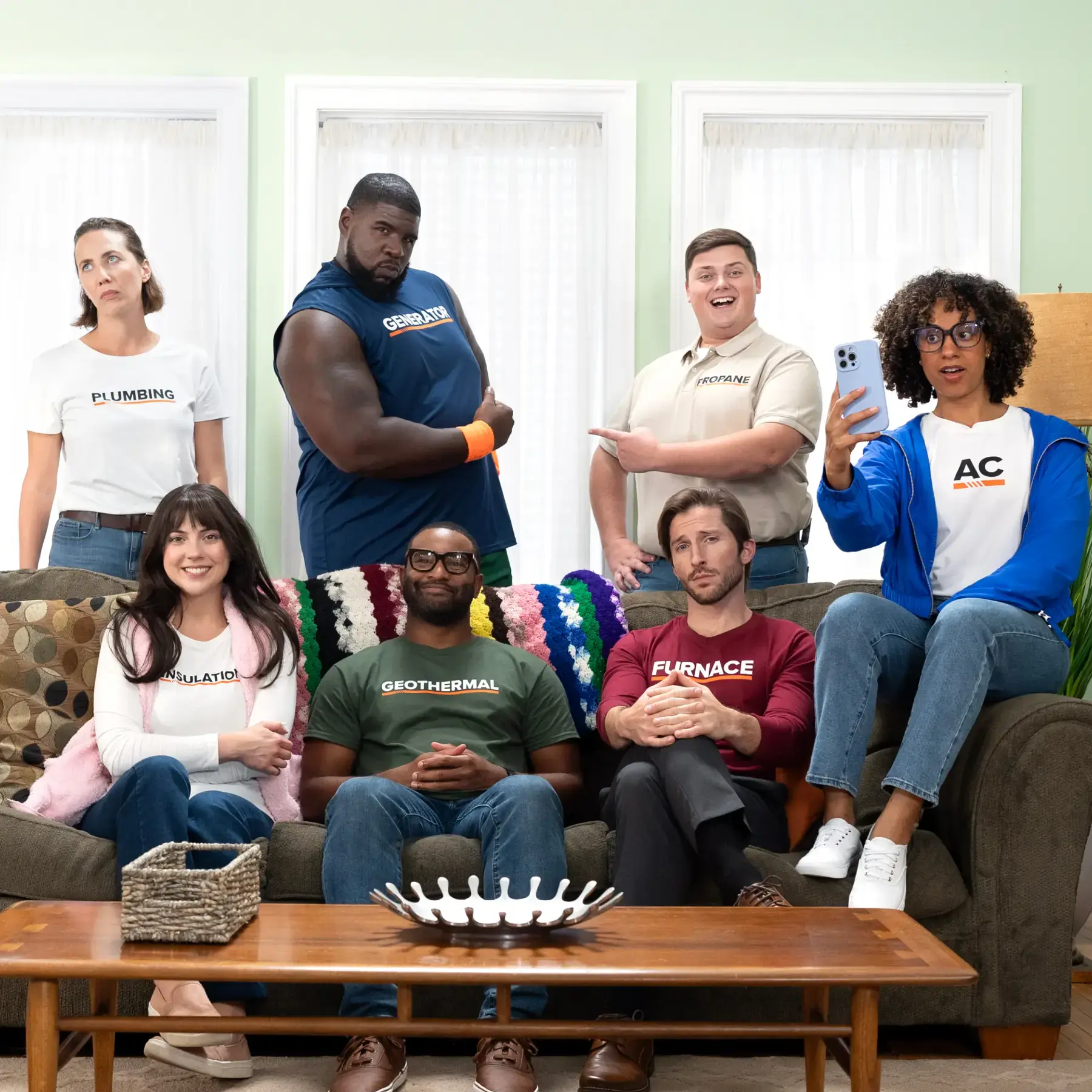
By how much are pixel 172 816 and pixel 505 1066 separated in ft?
2.40

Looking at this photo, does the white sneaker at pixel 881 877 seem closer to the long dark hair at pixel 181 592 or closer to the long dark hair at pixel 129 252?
the long dark hair at pixel 181 592

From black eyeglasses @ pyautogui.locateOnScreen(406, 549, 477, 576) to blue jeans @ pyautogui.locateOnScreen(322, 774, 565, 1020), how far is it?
1.67 ft

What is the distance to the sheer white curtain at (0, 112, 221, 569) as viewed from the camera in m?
3.95

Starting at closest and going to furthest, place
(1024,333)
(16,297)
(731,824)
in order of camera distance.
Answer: (731,824) < (1024,333) < (16,297)

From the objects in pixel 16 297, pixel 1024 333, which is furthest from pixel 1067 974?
pixel 16 297

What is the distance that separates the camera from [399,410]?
10.6ft

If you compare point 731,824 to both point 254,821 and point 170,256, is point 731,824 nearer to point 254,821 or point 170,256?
point 254,821

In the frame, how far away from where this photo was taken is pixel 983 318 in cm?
283

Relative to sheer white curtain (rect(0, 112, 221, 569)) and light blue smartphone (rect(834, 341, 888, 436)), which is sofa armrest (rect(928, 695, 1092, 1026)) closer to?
light blue smartphone (rect(834, 341, 888, 436))

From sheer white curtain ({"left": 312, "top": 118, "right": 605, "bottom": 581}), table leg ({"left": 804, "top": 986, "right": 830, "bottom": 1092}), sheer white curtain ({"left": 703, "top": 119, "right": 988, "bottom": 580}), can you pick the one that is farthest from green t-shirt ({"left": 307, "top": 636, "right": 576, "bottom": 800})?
sheer white curtain ({"left": 703, "top": 119, "right": 988, "bottom": 580})

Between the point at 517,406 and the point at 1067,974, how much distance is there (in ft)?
7.59

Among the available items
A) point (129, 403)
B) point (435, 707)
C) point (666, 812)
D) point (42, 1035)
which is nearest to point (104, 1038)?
point (42, 1035)

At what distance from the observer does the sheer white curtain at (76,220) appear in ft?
12.9

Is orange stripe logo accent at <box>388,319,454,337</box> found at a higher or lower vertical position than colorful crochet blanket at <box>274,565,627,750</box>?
higher
